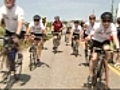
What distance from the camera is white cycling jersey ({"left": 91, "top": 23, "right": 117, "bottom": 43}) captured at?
859 centimetres

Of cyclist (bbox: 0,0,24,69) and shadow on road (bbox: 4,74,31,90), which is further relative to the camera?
shadow on road (bbox: 4,74,31,90)

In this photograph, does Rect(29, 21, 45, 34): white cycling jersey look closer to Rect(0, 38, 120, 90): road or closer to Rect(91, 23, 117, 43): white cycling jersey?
Rect(0, 38, 120, 90): road

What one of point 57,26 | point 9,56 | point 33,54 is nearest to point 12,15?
point 9,56

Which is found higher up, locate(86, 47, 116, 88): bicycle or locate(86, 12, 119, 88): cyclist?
locate(86, 12, 119, 88): cyclist

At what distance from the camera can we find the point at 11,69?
9.34m

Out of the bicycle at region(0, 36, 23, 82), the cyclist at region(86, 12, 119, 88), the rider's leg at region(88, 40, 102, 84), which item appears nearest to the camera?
the cyclist at region(86, 12, 119, 88)

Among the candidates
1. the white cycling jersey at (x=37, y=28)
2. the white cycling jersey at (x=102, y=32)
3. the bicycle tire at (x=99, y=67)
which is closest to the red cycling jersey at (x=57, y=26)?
the white cycling jersey at (x=37, y=28)

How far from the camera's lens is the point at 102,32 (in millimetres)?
8797

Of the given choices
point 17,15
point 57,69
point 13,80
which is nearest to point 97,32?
point 17,15

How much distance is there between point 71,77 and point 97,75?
218cm

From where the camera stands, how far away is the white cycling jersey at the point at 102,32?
28.2 feet

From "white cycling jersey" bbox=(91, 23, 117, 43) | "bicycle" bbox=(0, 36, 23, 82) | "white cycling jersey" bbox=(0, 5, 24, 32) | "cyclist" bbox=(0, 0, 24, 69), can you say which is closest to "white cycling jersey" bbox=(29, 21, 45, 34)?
"bicycle" bbox=(0, 36, 23, 82)

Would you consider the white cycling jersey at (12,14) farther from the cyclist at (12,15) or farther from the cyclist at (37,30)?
the cyclist at (37,30)

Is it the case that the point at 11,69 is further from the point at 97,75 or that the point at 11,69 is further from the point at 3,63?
the point at 97,75
